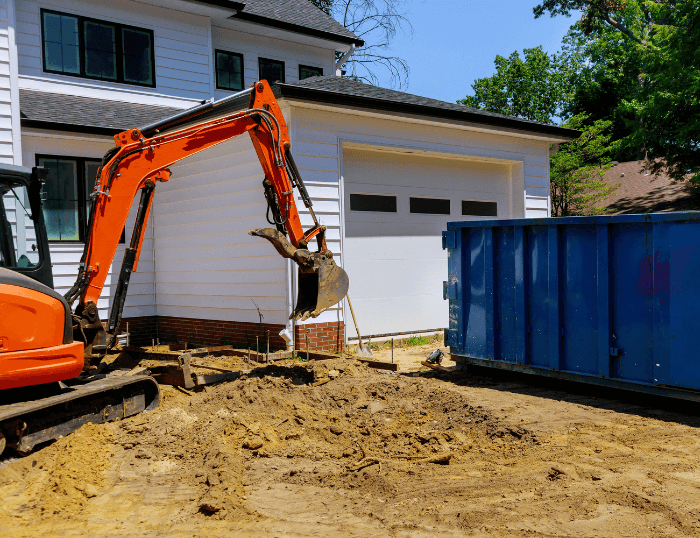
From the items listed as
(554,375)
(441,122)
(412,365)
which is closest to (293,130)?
(441,122)

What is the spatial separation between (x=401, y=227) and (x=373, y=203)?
0.77 meters

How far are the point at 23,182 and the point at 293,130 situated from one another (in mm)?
4630

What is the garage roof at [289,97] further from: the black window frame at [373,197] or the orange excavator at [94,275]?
the orange excavator at [94,275]

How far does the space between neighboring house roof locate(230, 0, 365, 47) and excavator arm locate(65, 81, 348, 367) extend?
8.87 metres

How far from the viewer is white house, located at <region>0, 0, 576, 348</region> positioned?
33.1ft

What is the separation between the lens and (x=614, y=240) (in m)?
6.69

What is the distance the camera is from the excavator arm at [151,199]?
21.3 feet

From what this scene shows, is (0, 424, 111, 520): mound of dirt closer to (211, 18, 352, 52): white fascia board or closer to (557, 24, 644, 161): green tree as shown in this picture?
(211, 18, 352, 52): white fascia board

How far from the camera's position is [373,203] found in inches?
441

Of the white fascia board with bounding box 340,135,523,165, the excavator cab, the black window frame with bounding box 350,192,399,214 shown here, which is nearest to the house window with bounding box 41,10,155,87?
the white fascia board with bounding box 340,135,523,165

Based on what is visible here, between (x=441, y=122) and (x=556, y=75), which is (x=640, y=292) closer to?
(x=441, y=122)

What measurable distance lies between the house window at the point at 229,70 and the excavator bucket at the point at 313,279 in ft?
32.9

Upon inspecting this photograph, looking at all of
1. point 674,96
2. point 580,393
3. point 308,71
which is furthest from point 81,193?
point 674,96

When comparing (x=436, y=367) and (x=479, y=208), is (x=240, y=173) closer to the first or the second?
(x=436, y=367)
